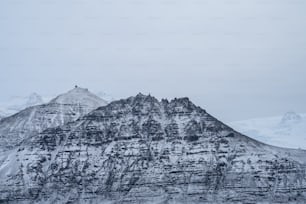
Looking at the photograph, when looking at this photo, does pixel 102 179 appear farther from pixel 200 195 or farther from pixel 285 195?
pixel 285 195

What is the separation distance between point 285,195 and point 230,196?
1732 centimetres

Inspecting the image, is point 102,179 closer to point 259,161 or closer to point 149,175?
point 149,175

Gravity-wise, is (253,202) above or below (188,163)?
below

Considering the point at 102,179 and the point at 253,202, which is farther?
the point at 102,179

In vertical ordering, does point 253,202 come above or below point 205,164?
below

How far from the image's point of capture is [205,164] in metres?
198

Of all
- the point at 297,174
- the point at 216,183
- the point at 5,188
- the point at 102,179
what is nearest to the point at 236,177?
the point at 216,183

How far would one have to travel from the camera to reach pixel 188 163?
199m

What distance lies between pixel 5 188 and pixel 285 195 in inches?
3585

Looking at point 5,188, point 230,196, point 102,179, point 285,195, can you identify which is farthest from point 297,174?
point 5,188

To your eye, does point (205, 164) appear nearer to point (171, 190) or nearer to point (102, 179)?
point (171, 190)

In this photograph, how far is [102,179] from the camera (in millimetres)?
199625

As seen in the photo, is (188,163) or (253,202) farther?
(188,163)

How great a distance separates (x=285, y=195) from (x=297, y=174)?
9.79 m
